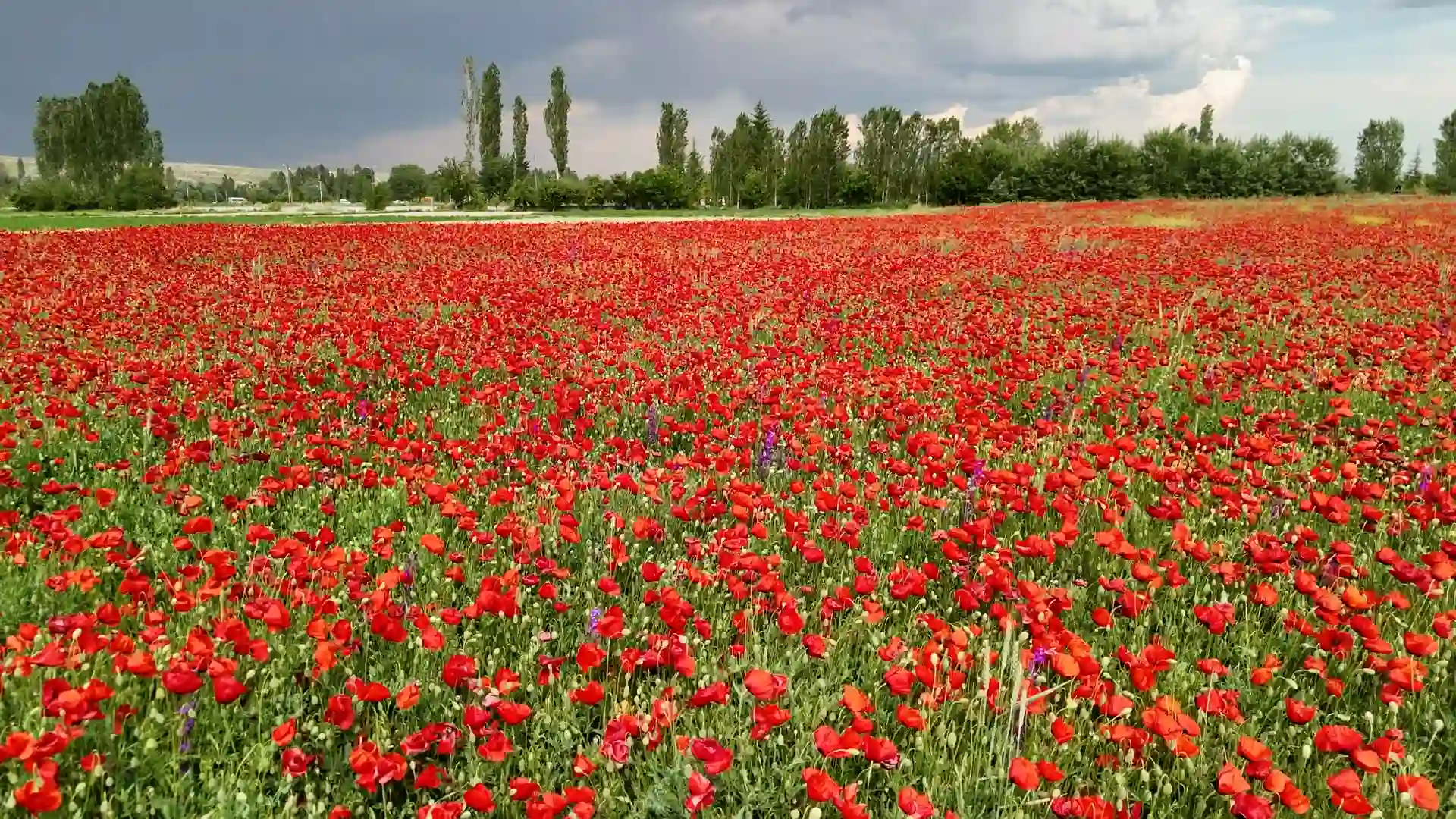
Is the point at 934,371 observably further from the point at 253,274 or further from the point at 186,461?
the point at 253,274

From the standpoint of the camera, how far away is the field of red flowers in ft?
8.04

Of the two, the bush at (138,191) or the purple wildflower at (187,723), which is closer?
the purple wildflower at (187,723)

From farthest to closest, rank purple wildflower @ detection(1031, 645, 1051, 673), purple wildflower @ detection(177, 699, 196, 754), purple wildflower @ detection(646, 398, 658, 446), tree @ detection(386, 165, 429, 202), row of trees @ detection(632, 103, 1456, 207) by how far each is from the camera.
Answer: tree @ detection(386, 165, 429, 202)
row of trees @ detection(632, 103, 1456, 207)
purple wildflower @ detection(646, 398, 658, 446)
purple wildflower @ detection(1031, 645, 1051, 673)
purple wildflower @ detection(177, 699, 196, 754)


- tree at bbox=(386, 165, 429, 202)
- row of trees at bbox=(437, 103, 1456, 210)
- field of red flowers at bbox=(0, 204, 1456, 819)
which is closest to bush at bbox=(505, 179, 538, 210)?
row of trees at bbox=(437, 103, 1456, 210)

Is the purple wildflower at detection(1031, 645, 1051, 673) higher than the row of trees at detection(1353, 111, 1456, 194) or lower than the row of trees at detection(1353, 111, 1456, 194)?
lower

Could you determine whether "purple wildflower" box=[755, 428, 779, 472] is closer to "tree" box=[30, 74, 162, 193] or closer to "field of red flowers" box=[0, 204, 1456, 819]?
"field of red flowers" box=[0, 204, 1456, 819]

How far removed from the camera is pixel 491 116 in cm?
7994

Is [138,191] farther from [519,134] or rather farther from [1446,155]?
[1446,155]

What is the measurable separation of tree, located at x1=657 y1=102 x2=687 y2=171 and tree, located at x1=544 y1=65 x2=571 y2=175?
13.5 metres

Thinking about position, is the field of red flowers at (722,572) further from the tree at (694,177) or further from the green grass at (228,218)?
the tree at (694,177)

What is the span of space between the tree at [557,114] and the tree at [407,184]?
9103 centimetres

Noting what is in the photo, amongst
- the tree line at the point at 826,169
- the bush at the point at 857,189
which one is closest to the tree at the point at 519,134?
the tree line at the point at 826,169

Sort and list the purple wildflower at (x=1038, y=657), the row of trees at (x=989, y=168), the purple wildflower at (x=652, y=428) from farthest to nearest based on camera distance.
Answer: the row of trees at (x=989, y=168), the purple wildflower at (x=652, y=428), the purple wildflower at (x=1038, y=657)

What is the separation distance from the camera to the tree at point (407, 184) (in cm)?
16688
